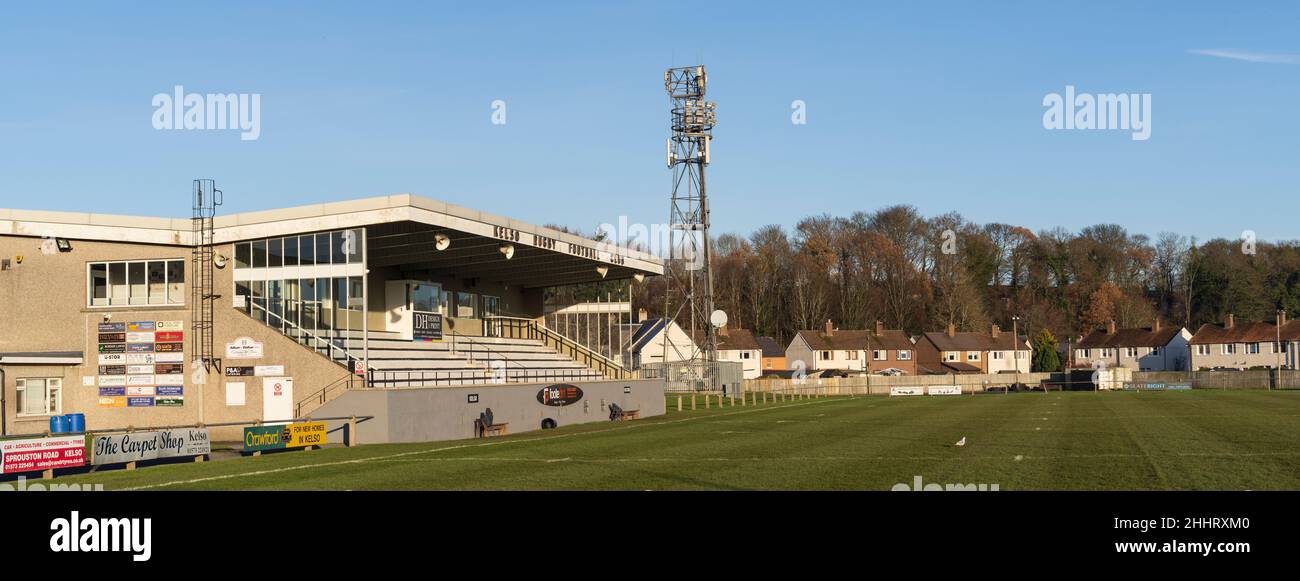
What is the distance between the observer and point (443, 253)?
38906 millimetres

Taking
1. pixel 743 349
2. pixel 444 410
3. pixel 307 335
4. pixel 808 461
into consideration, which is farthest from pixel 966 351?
pixel 808 461

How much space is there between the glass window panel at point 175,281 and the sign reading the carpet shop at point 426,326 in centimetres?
911

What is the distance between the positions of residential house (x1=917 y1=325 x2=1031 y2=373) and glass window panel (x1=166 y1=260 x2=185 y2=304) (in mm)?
88995

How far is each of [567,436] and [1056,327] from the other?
363ft

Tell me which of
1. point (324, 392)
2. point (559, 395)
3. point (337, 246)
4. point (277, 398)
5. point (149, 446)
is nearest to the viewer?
point (149, 446)

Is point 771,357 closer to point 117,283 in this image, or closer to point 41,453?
point 117,283

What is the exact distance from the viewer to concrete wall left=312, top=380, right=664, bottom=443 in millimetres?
30281

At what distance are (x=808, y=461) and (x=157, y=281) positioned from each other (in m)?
22.7

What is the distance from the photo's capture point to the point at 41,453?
68.4ft

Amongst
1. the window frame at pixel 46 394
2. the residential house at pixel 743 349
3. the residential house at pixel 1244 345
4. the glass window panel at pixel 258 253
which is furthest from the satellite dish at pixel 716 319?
the residential house at pixel 1244 345

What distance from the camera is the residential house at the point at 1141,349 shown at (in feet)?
400

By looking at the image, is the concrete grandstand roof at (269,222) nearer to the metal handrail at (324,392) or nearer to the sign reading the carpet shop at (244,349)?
the sign reading the carpet shop at (244,349)
